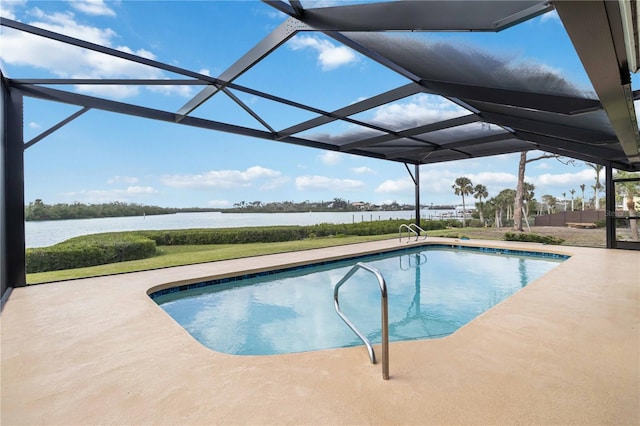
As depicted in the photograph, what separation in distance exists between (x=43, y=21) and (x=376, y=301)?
5.81 metres

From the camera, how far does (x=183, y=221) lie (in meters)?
11.2

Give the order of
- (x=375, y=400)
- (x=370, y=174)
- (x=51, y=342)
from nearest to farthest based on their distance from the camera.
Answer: (x=375, y=400), (x=51, y=342), (x=370, y=174)

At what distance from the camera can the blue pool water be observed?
153 inches

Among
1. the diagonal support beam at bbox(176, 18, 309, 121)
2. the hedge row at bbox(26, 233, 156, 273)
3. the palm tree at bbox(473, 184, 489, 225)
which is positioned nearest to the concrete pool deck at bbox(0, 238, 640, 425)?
the diagonal support beam at bbox(176, 18, 309, 121)

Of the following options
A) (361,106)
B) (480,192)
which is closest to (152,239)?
(361,106)

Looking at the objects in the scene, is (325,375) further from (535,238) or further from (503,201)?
(503,201)

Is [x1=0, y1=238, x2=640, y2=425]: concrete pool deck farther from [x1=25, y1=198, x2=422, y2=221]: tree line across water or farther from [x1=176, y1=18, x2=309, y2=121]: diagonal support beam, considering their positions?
[x1=25, y1=198, x2=422, y2=221]: tree line across water

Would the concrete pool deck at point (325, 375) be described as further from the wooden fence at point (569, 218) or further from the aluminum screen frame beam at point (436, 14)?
the wooden fence at point (569, 218)

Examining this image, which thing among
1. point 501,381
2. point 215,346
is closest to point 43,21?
point 215,346

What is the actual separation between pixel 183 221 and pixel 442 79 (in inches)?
395

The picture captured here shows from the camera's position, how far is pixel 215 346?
11.8 feet

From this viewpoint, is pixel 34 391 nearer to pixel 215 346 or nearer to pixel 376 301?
pixel 215 346

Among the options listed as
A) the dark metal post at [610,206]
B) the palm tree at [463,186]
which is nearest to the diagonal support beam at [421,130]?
the dark metal post at [610,206]

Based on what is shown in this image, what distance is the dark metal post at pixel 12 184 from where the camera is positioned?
441 cm
